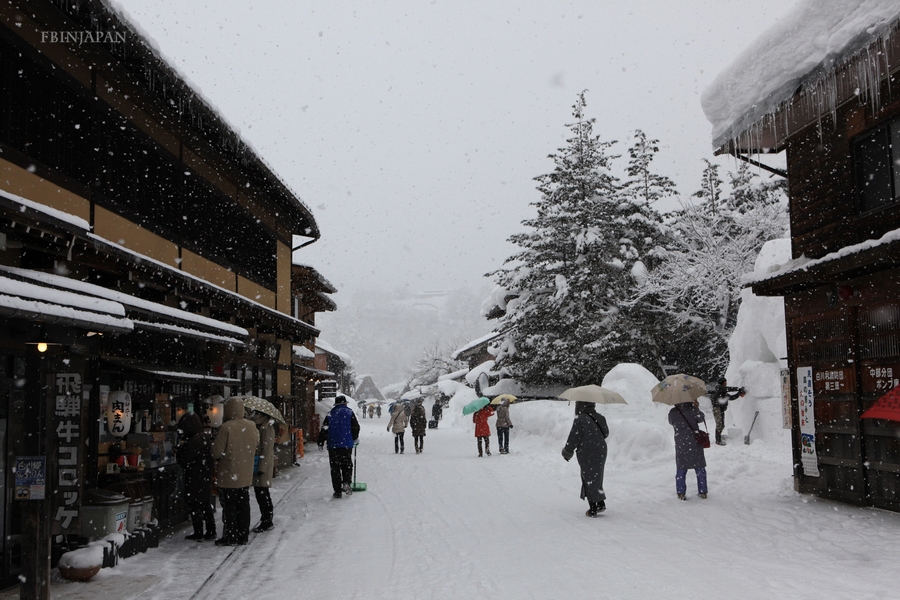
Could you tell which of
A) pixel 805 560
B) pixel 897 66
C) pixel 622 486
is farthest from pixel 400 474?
pixel 897 66

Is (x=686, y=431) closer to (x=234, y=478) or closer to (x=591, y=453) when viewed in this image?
(x=591, y=453)

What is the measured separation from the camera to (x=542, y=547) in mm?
7797

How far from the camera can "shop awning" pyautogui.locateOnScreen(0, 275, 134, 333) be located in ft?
17.4

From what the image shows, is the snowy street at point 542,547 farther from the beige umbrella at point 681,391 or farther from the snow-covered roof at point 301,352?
the snow-covered roof at point 301,352

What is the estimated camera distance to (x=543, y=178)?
29.5m

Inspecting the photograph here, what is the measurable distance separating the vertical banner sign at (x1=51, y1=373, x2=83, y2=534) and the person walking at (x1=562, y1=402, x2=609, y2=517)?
6.20 metres

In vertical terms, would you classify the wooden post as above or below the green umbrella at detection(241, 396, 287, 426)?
below

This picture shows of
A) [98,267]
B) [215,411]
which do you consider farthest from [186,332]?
[215,411]

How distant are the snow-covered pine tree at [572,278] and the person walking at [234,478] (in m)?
19.0

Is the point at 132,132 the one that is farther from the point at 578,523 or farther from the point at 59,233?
the point at 578,523

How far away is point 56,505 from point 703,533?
755cm

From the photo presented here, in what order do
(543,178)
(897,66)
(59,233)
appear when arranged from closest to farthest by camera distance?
1. (59,233)
2. (897,66)
3. (543,178)

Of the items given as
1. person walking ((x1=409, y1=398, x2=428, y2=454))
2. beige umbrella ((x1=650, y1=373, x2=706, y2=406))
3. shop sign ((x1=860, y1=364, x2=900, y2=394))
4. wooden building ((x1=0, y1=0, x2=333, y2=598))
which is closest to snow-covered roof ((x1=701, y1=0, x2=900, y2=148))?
shop sign ((x1=860, y1=364, x2=900, y2=394))

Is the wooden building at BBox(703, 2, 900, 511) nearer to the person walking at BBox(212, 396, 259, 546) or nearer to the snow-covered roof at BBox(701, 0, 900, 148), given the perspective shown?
the snow-covered roof at BBox(701, 0, 900, 148)
